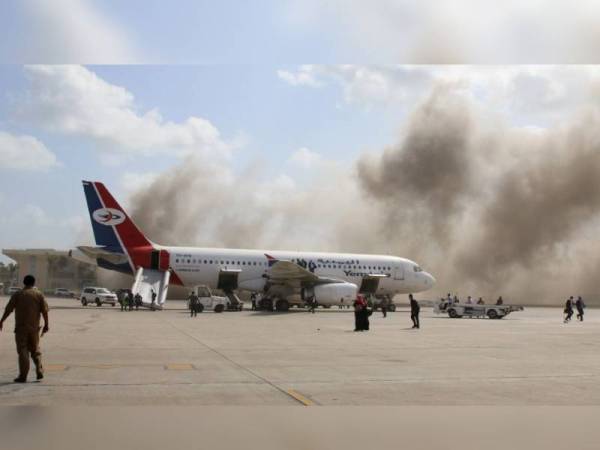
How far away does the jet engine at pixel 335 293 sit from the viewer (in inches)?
1539

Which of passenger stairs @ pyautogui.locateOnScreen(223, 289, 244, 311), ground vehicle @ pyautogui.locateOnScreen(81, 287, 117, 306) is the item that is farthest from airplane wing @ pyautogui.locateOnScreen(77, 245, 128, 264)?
ground vehicle @ pyautogui.locateOnScreen(81, 287, 117, 306)

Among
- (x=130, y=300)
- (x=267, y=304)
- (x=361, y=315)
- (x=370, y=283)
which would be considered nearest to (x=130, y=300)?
(x=130, y=300)

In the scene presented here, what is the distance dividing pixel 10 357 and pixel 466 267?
6523 centimetres

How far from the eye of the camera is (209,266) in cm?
4153

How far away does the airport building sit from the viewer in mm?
91062

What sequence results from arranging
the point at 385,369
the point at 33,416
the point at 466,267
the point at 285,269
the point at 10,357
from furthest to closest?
the point at 466,267 < the point at 285,269 < the point at 10,357 < the point at 385,369 < the point at 33,416

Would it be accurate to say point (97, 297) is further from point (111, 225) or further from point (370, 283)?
point (370, 283)

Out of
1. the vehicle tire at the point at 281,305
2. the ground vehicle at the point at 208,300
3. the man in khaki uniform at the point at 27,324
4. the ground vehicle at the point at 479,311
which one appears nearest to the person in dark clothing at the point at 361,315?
the man in khaki uniform at the point at 27,324

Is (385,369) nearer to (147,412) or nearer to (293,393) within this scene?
(293,393)

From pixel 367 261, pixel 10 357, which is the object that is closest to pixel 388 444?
pixel 10 357

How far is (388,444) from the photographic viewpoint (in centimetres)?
589

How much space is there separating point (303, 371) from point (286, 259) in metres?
31.8

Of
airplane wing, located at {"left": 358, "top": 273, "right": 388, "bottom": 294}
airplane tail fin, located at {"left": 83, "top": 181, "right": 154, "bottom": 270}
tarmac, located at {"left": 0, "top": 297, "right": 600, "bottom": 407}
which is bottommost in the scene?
tarmac, located at {"left": 0, "top": 297, "right": 600, "bottom": 407}

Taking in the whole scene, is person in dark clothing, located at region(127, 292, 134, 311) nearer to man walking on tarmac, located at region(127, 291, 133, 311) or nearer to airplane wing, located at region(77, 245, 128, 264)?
man walking on tarmac, located at region(127, 291, 133, 311)
